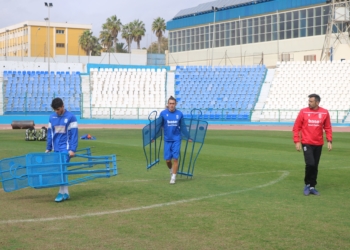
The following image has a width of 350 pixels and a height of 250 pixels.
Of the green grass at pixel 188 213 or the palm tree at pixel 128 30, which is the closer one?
the green grass at pixel 188 213

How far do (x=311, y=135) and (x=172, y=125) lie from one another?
3.19 m

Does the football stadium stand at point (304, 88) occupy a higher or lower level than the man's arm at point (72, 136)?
higher

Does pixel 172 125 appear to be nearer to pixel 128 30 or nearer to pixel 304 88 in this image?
pixel 304 88

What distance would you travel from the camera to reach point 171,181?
41.5 ft

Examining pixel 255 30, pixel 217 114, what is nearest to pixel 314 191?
pixel 217 114

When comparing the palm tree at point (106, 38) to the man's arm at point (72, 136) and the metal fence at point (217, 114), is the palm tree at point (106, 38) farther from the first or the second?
the man's arm at point (72, 136)

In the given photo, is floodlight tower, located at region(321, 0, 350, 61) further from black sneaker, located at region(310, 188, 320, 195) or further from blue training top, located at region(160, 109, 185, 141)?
black sneaker, located at region(310, 188, 320, 195)

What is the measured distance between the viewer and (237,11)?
6600cm

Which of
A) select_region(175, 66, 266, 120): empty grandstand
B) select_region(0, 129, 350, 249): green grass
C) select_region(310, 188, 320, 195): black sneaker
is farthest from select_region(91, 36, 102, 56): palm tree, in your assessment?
select_region(310, 188, 320, 195): black sneaker

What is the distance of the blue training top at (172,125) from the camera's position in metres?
12.7

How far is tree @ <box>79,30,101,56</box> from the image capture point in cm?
9244

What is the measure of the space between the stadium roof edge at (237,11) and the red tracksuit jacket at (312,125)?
1895 inches

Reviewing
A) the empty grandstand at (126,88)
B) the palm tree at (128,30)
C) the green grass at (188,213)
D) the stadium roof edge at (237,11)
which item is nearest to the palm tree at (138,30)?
the palm tree at (128,30)

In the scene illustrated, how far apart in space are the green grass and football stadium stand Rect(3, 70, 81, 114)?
118 ft
